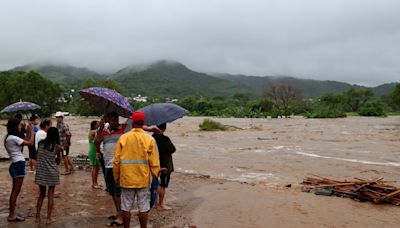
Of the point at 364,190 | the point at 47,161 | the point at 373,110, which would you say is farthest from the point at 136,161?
the point at 373,110

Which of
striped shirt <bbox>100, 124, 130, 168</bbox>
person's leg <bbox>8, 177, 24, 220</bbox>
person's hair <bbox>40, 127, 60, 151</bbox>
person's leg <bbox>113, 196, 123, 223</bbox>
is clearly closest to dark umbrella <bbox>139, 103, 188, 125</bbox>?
striped shirt <bbox>100, 124, 130, 168</bbox>

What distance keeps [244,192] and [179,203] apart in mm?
1788

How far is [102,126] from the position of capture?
6195mm

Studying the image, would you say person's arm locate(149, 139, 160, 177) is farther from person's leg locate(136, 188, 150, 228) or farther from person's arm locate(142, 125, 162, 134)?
person's arm locate(142, 125, 162, 134)

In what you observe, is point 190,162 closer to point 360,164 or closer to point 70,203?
point 360,164

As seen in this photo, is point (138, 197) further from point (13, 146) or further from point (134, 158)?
point (13, 146)

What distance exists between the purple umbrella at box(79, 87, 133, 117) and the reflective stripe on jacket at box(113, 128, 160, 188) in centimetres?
147

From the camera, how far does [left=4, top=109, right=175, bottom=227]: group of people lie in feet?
16.3

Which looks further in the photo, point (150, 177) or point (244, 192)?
point (244, 192)

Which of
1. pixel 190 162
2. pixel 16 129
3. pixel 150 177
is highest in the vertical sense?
pixel 16 129

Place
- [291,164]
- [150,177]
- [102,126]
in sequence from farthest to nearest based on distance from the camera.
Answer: [291,164] < [102,126] < [150,177]

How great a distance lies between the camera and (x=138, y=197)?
5121mm

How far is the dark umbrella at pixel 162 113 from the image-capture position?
6.53m

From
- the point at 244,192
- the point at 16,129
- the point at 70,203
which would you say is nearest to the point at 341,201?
the point at 244,192
